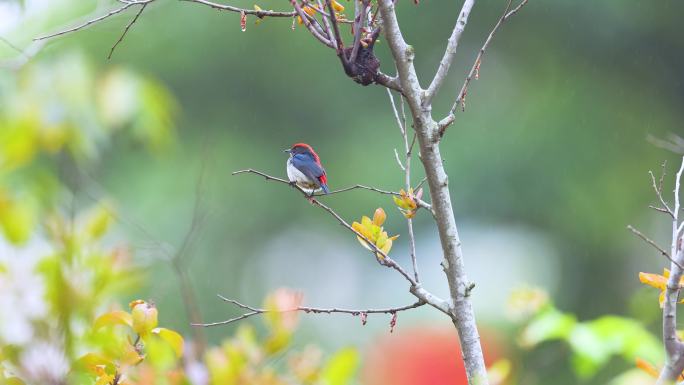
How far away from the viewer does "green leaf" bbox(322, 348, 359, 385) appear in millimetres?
1064

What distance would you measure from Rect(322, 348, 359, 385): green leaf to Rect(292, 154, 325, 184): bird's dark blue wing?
2448 mm

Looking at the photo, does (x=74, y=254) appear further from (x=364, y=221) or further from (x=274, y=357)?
(x=364, y=221)

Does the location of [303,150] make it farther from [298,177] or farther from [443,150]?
[443,150]

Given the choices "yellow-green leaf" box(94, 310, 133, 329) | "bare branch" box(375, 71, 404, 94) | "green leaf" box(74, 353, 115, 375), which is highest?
"bare branch" box(375, 71, 404, 94)

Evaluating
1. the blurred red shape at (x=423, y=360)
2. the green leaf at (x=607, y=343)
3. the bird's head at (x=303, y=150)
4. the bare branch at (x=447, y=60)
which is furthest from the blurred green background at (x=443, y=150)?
the bare branch at (x=447, y=60)

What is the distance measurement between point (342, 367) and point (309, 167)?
2.49 metres

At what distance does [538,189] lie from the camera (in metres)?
9.57

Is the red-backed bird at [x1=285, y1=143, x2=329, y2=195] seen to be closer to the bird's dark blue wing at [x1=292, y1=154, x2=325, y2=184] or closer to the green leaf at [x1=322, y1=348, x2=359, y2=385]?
the bird's dark blue wing at [x1=292, y1=154, x2=325, y2=184]

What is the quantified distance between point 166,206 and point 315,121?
2.22 meters

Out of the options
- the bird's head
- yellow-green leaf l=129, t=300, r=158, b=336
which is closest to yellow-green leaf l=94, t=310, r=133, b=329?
yellow-green leaf l=129, t=300, r=158, b=336

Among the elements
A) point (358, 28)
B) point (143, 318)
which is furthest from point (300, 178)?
point (143, 318)

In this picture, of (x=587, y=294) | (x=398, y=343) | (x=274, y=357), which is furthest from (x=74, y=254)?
(x=587, y=294)

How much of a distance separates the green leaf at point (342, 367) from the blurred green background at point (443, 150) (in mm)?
7534

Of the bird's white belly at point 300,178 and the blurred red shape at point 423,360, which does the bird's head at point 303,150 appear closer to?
the bird's white belly at point 300,178
